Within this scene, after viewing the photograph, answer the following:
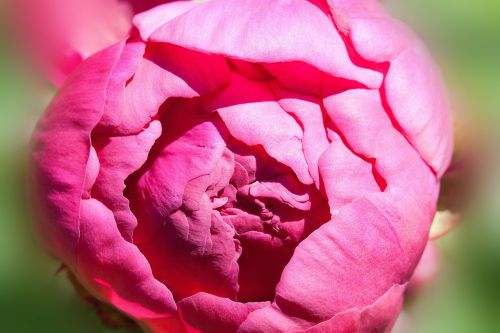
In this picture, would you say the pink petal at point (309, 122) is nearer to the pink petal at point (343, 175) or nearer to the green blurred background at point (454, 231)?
the pink petal at point (343, 175)

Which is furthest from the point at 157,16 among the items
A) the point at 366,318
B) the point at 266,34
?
the point at 366,318

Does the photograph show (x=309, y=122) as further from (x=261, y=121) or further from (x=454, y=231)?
(x=454, y=231)

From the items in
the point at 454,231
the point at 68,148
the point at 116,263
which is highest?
the point at 68,148

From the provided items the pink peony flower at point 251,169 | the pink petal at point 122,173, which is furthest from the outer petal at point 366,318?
the pink petal at point 122,173

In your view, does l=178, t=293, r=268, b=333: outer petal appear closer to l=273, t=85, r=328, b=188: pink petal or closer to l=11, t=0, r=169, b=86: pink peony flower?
l=273, t=85, r=328, b=188: pink petal

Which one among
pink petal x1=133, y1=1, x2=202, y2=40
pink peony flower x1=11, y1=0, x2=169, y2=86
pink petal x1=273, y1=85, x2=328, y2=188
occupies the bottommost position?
pink petal x1=273, y1=85, x2=328, y2=188

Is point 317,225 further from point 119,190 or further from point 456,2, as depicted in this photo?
point 456,2

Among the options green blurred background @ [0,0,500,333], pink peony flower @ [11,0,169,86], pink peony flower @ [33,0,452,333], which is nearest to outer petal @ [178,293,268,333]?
pink peony flower @ [33,0,452,333]

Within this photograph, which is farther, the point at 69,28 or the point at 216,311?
the point at 69,28

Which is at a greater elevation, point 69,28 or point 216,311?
point 69,28
